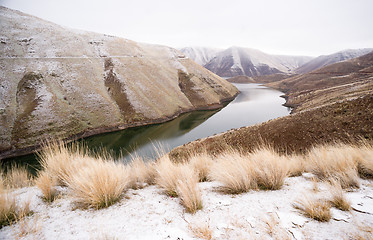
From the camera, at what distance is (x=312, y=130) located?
1255 cm

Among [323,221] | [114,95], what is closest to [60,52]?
[114,95]

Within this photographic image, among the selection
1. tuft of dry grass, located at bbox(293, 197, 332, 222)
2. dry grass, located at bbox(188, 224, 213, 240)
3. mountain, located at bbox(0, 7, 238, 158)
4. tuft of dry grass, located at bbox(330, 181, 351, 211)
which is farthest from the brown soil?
mountain, located at bbox(0, 7, 238, 158)

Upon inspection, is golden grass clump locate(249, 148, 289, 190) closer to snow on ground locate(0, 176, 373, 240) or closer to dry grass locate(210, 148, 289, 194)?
dry grass locate(210, 148, 289, 194)

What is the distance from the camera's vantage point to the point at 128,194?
8.38 ft

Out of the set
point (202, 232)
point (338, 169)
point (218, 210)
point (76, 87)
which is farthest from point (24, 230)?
point (76, 87)

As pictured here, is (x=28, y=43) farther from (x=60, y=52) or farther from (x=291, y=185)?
(x=291, y=185)

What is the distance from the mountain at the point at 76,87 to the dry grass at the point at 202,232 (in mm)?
27384

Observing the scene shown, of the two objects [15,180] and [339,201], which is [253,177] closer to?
[339,201]

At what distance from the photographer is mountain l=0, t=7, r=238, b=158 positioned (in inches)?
946

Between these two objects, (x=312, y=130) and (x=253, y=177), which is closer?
(x=253, y=177)

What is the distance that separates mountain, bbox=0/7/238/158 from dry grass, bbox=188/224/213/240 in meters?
27.4

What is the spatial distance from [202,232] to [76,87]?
132 feet

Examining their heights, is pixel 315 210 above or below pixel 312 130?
above

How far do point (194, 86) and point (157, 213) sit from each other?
2113 inches
